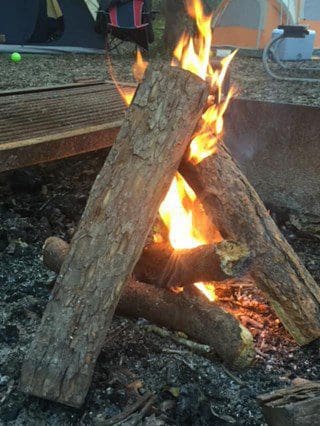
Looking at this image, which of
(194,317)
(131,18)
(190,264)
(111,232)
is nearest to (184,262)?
(190,264)

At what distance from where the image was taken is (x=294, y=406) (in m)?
1.41

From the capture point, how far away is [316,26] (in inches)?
460

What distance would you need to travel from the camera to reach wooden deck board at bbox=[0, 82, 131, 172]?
2.69 meters

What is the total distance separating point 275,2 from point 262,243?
9.93m

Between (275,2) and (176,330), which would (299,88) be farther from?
(176,330)

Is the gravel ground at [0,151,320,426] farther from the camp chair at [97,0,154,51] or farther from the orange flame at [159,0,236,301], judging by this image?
the camp chair at [97,0,154,51]

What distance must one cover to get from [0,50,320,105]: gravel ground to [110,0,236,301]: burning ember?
3920mm

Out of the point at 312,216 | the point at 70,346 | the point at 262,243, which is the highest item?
the point at 262,243

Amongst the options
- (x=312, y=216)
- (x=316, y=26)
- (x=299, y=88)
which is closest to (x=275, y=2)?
(x=316, y=26)

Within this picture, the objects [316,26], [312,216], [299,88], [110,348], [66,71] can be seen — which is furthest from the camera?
[316,26]

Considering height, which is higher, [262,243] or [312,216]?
[262,243]

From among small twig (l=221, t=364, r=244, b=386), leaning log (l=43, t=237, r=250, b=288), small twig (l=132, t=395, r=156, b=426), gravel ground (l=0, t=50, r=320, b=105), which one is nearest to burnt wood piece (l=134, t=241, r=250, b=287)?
leaning log (l=43, t=237, r=250, b=288)

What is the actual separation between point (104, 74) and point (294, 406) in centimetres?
672

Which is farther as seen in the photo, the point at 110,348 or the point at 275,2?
the point at 275,2
